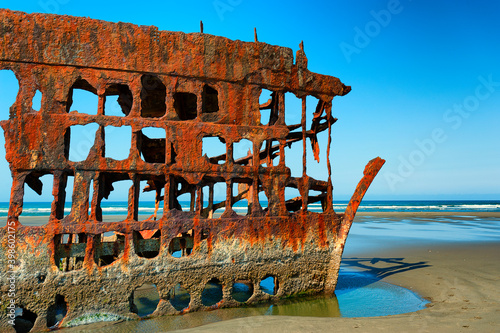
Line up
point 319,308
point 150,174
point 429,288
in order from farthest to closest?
point 429,288, point 319,308, point 150,174

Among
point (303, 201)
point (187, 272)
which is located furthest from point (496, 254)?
point (187, 272)

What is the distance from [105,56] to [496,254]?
40.1 ft

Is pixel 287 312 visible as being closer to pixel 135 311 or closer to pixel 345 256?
pixel 135 311

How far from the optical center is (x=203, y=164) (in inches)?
210

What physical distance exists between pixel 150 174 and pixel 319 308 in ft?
11.5

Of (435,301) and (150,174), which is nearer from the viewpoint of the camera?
(150,174)

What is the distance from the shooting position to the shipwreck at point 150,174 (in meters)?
4.64

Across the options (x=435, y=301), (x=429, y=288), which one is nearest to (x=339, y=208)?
(x=429, y=288)

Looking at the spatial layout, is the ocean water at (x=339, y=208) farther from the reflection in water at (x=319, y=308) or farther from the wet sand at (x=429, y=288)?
the reflection in water at (x=319, y=308)

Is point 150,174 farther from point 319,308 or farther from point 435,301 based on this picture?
point 435,301

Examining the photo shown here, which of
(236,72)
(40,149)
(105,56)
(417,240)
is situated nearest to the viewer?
(40,149)

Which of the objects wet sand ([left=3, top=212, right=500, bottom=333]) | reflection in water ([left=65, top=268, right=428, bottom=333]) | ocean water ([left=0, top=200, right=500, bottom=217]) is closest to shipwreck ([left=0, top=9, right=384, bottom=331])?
reflection in water ([left=65, top=268, right=428, bottom=333])

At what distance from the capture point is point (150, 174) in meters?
5.16

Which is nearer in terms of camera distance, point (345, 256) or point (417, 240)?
point (345, 256)
